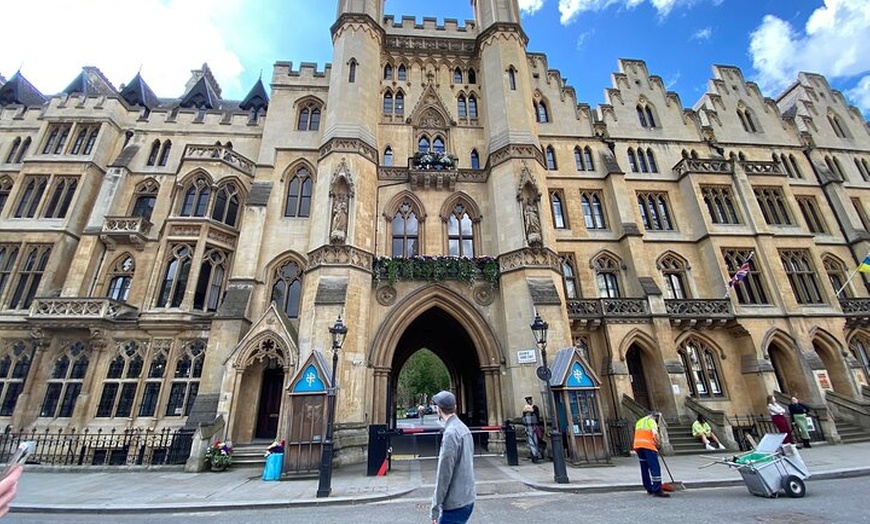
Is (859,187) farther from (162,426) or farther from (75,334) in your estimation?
(75,334)

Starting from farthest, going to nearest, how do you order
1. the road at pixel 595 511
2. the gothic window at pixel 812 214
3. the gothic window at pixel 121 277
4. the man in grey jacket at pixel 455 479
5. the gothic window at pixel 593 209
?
the gothic window at pixel 812 214 → the gothic window at pixel 593 209 → the gothic window at pixel 121 277 → the road at pixel 595 511 → the man in grey jacket at pixel 455 479

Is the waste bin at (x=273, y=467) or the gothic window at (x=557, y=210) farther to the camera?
the gothic window at (x=557, y=210)

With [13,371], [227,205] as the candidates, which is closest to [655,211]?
[227,205]

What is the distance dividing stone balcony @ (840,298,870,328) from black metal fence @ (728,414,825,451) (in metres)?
6.75

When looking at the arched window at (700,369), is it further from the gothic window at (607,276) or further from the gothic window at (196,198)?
the gothic window at (196,198)

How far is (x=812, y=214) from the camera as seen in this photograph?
2112cm

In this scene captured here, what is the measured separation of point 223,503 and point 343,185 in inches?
441

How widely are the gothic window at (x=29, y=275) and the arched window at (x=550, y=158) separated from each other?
24627 mm

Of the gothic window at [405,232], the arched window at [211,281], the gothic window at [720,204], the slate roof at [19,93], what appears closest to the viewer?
the arched window at [211,281]

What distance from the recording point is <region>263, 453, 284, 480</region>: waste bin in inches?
394

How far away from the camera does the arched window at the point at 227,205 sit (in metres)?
17.2

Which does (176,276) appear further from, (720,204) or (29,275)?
(720,204)

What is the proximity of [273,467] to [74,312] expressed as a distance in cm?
1156

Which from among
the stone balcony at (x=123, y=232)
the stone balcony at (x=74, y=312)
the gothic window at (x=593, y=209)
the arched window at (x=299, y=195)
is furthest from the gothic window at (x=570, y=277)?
the stone balcony at (x=123, y=232)
